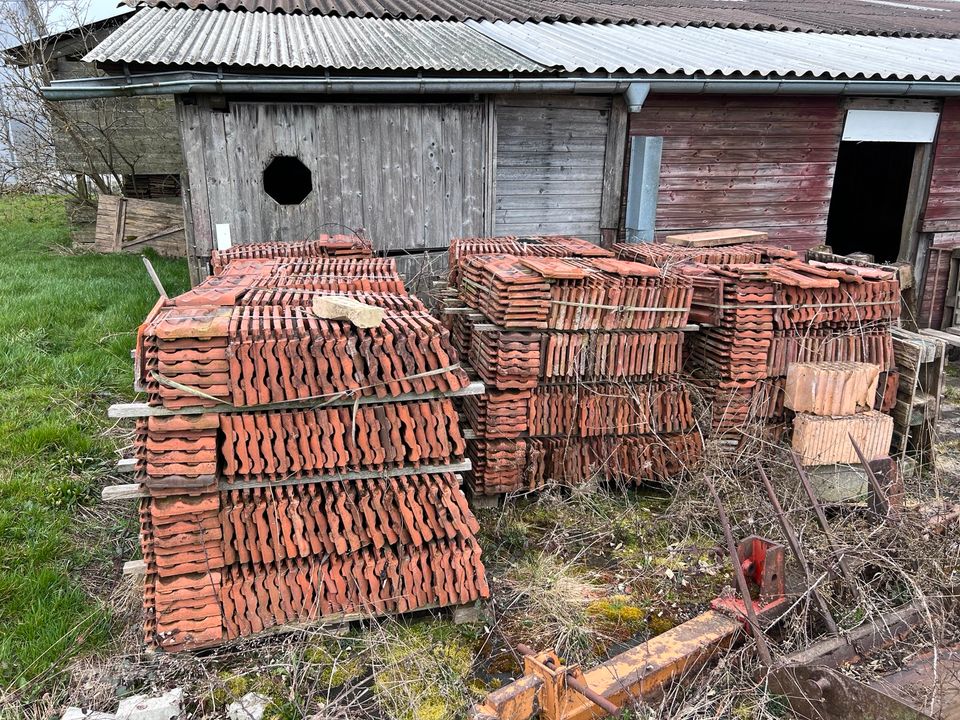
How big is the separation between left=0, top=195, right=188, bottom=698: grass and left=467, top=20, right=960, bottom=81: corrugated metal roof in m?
6.27

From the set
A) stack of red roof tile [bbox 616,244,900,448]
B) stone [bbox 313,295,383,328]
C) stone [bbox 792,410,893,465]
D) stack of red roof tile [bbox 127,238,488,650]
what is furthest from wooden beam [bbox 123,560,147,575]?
stone [bbox 792,410,893,465]

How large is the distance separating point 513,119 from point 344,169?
2.25 metres

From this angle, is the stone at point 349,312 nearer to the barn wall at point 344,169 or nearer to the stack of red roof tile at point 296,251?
the stack of red roof tile at point 296,251

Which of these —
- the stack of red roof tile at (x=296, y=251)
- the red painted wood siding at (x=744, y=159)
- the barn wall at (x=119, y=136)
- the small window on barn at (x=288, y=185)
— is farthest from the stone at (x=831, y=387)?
the barn wall at (x=119, y=136)

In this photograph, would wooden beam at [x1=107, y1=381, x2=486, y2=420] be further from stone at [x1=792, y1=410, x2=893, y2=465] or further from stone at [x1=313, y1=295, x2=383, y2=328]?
stone at [x1=792, y1=410, x2=893, y2=465]

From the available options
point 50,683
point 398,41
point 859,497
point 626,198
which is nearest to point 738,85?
point 626,198

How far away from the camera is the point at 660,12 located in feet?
41.0

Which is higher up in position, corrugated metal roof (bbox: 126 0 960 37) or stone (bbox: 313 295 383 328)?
corrugated metal roof (bbox: 126 0 960 37)

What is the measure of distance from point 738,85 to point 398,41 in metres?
4.40

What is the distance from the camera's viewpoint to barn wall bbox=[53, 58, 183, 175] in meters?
14.2

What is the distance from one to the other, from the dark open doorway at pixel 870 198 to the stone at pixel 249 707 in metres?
13.4

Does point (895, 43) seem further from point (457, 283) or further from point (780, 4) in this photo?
point (457, 283)

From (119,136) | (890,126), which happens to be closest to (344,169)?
(890,126)

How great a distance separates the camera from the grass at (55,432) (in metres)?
4.14
